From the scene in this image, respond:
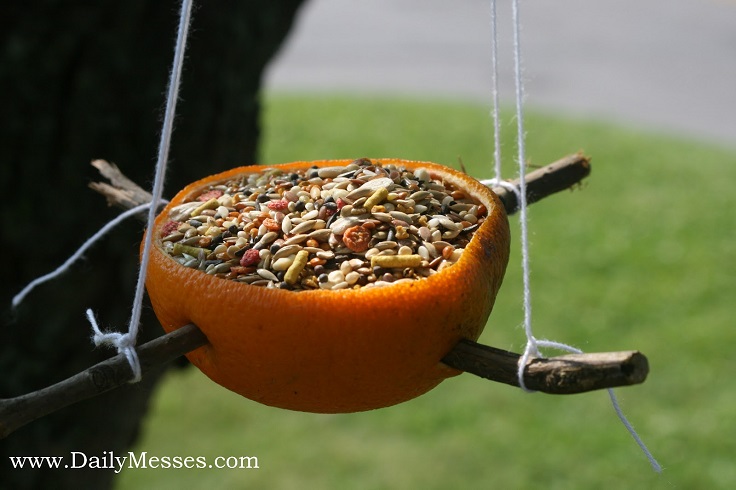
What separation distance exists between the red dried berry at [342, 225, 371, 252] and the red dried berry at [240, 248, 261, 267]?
17 centimetres

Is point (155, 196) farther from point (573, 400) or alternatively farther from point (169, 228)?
point (573, 400)

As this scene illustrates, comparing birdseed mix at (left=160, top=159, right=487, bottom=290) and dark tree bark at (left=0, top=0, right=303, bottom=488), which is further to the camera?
dark tree bark at (left=0, top=0, right=303, bottom=488)

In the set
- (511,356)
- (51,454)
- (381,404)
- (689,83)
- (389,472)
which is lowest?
(389,472)

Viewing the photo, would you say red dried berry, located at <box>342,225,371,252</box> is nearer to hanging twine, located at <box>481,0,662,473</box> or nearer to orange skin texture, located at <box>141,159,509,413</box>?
orange skin texture, located at <box>141,159,509,413</box>

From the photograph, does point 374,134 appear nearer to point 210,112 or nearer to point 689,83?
point 689,83

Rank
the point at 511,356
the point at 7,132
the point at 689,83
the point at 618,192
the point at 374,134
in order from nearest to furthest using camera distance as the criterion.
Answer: the point at 511,356
the point at 7,132
the point at 618,192
the point at 374,134
the point at 689,83

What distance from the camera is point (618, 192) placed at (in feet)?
25.7

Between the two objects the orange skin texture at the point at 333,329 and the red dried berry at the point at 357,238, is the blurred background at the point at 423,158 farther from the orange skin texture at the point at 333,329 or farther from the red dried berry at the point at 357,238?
the red dried berry at the point at 357,238

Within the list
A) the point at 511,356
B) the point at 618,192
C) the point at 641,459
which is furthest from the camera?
the point at 618,192

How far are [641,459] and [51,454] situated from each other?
3236 millimetres

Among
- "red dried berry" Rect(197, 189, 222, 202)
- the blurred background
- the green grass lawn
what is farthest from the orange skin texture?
the green grass lawn

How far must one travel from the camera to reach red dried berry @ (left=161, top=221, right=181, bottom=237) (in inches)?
71.2

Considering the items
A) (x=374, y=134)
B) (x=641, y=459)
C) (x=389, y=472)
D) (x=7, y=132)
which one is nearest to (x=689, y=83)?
(x=374, y=134)

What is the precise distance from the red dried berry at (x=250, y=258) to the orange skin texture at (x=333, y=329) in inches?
3.7
